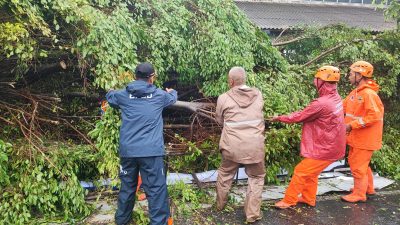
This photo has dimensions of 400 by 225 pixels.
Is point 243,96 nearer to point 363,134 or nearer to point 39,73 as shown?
point 363,134

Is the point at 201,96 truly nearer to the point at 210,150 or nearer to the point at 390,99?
the point at 210,150

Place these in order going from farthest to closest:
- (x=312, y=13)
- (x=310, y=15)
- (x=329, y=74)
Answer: (x=312, y=13)
(x=310, y=15)
(x=329, y=74)

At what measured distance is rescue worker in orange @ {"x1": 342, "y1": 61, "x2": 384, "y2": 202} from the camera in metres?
5.32

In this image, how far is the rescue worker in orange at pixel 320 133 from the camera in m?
4.93

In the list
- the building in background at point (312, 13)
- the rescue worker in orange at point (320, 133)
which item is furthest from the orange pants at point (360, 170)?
the building in background at point (312, 13)

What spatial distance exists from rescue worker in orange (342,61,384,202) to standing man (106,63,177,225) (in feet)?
9.33

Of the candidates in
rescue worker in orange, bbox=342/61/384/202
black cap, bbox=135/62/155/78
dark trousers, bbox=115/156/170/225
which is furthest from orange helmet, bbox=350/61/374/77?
dark trousers, bbox=115/156/170/225

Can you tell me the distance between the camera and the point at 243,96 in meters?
4.59

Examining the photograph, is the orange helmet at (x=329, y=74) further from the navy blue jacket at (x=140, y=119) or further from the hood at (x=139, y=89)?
the hood at (x=139, y=89)

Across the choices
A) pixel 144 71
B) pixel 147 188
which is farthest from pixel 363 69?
pixel 147 188

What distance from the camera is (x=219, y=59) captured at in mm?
5785

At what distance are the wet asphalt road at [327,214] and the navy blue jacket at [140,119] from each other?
3.73ft

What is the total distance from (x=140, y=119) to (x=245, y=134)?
1.27 meters

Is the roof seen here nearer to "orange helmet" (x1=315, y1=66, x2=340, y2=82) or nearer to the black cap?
"orange helmet" (x1=315, y1=66, x2=340, y2=82)
